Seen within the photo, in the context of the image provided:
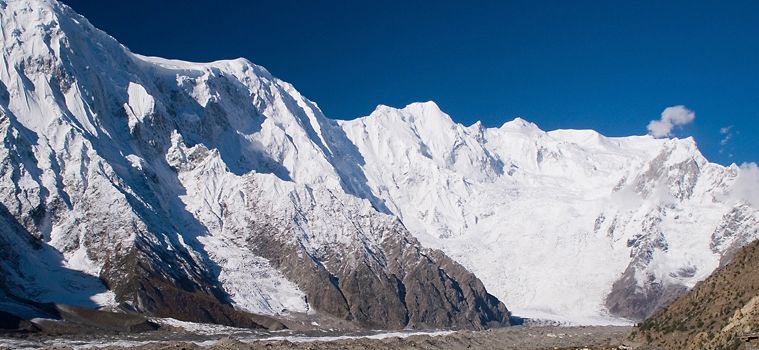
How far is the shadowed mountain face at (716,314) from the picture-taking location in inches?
3905

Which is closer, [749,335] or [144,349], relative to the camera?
[749,335]

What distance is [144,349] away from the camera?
518 feet

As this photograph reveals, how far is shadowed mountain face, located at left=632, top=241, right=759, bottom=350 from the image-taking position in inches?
3905

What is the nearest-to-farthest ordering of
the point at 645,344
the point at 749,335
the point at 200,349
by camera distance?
1. the point at 749,335
2. the point at 645,344
3. the point at 200,349

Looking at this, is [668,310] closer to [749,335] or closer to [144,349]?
[749,335]

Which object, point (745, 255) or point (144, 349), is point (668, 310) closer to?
point (745, 255)

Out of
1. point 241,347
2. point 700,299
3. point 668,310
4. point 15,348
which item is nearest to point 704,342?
point 700,299

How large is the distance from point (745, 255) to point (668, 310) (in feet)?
51.4

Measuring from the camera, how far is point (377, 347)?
184m

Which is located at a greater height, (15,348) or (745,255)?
(745,255)

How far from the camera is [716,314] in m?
111

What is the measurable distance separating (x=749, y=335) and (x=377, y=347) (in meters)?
102

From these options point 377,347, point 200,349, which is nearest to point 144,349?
point 200,349

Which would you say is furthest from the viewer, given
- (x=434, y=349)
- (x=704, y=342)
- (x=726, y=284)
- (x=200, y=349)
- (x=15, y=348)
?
(x=434, y=349)
